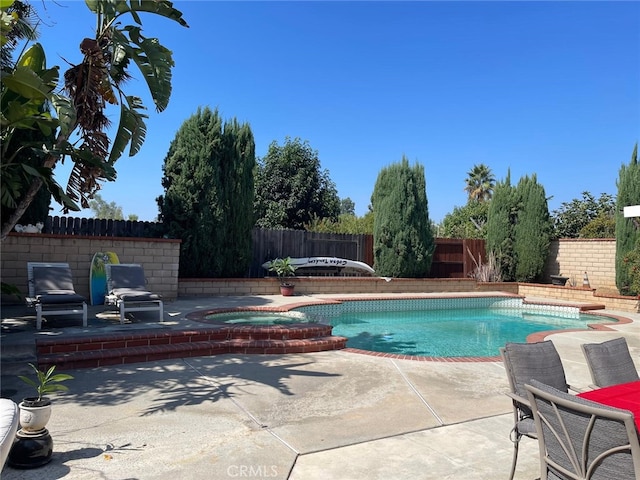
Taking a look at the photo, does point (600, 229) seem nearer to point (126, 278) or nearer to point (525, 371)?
point (126, 278)

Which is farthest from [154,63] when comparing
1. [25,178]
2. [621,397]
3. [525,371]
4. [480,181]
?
[480,181]

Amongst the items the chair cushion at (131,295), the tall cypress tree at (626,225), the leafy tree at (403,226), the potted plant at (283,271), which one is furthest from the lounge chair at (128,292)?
the tall cypress tree at (626,225)

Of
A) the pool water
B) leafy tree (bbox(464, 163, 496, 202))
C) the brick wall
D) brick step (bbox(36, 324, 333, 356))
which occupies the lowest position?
the pool water

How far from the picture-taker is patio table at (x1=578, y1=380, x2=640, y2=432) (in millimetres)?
2540

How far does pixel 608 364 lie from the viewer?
3494 mm

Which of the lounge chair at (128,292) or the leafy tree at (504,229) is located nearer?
the lounge chair at (128,292)

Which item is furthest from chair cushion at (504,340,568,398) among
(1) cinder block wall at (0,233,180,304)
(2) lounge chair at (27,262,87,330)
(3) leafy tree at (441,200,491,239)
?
(3) leafy tree at (441,200,491,239)

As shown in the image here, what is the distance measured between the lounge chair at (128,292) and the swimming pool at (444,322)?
3.91m

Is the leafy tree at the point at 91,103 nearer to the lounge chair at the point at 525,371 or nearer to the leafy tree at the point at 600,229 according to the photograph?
the lounge chair at the point at 525,371

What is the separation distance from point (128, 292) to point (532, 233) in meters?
16.5

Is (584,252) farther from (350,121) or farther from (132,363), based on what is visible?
(132,363)

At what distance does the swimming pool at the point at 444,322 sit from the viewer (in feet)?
29.6

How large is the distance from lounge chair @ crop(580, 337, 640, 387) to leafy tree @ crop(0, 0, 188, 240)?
250 inches

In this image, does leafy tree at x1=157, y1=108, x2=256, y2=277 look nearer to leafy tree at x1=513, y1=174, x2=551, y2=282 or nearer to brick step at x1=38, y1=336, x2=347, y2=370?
brick step at x1=38, y1=336, x2=347, y2=370
